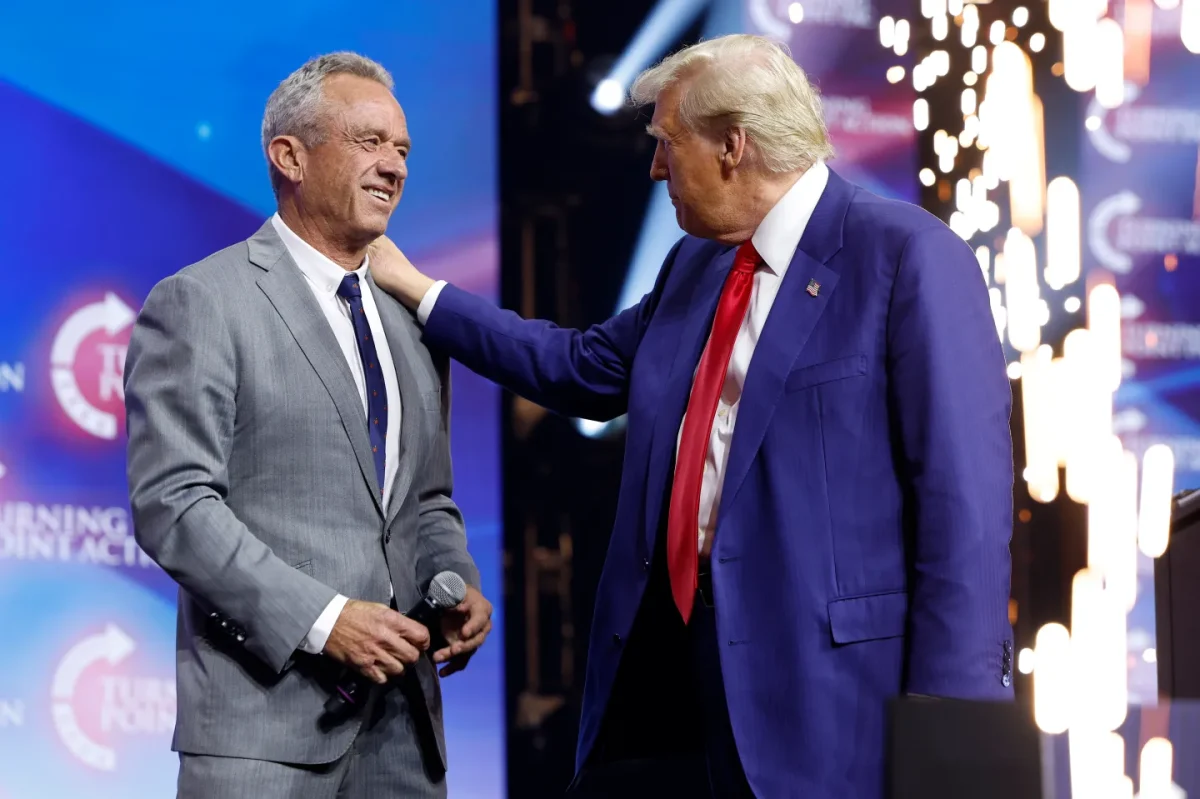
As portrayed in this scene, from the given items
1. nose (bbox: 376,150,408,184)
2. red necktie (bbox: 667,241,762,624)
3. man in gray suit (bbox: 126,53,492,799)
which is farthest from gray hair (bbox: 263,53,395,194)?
red necktie (bbox: 667,241,762,624)

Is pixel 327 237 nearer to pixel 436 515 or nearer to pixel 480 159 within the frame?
pixel 436 515

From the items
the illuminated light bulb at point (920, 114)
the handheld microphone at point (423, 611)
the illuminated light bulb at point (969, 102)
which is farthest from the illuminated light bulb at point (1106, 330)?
the handheld microphone at point (423, 611)

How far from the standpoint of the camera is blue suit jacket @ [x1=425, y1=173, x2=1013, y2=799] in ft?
5.75

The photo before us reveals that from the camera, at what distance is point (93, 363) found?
3.29 meters

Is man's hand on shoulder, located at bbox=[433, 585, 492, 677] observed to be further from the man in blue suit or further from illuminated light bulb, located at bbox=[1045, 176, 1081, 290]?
illuminated light bulb, located at bbox=[1045, 176, 1081, 290]

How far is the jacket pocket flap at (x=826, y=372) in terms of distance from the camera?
6.03 ft

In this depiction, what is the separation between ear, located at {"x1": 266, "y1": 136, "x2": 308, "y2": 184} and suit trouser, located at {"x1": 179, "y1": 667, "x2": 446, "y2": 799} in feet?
2.85

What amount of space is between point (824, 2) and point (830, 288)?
7.44 ft

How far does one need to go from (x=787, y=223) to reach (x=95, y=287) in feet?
6.81

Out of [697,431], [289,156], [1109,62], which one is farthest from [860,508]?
[1109,62]

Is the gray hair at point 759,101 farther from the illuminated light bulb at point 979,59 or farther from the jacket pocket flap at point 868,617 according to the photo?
the illuminated light bulb at point 979,59

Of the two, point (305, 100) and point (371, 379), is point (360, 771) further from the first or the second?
point (305, 100)

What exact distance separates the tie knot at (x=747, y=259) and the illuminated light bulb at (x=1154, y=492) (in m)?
2.68

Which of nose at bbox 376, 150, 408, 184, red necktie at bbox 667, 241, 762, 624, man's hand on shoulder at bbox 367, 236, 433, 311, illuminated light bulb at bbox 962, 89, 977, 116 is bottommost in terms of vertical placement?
red necktie at bbox 667, 241, 762, 624
